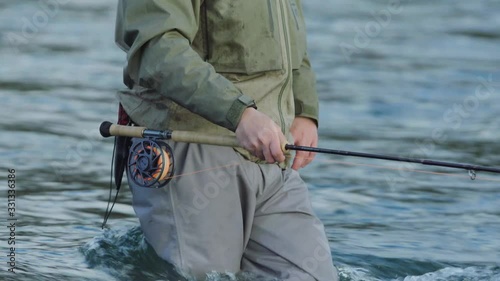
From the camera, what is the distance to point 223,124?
392 centimetres

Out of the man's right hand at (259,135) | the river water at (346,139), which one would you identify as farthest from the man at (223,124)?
the river water at (346,139)

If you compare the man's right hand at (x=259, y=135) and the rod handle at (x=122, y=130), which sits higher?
the man's right hand at (x=259, y=135)

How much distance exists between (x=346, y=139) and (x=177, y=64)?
4780mm

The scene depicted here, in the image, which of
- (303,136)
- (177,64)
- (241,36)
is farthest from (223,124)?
(303,136)

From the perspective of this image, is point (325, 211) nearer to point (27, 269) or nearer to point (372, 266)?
point (372, 266)

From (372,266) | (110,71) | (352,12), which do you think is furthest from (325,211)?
(352,12)

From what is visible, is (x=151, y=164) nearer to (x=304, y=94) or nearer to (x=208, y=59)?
(x=208, y=59)

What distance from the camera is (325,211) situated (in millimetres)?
6656

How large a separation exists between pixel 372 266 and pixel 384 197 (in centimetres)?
170

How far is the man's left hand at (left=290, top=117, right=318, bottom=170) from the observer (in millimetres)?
4707

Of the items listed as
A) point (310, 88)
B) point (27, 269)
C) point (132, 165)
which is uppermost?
point (310, 88)

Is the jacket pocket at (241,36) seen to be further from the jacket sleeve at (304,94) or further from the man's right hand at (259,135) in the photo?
the jacket sleeve at (304,94)

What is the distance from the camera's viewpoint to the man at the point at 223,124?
3887mm

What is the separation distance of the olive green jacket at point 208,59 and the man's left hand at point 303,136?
25cm
